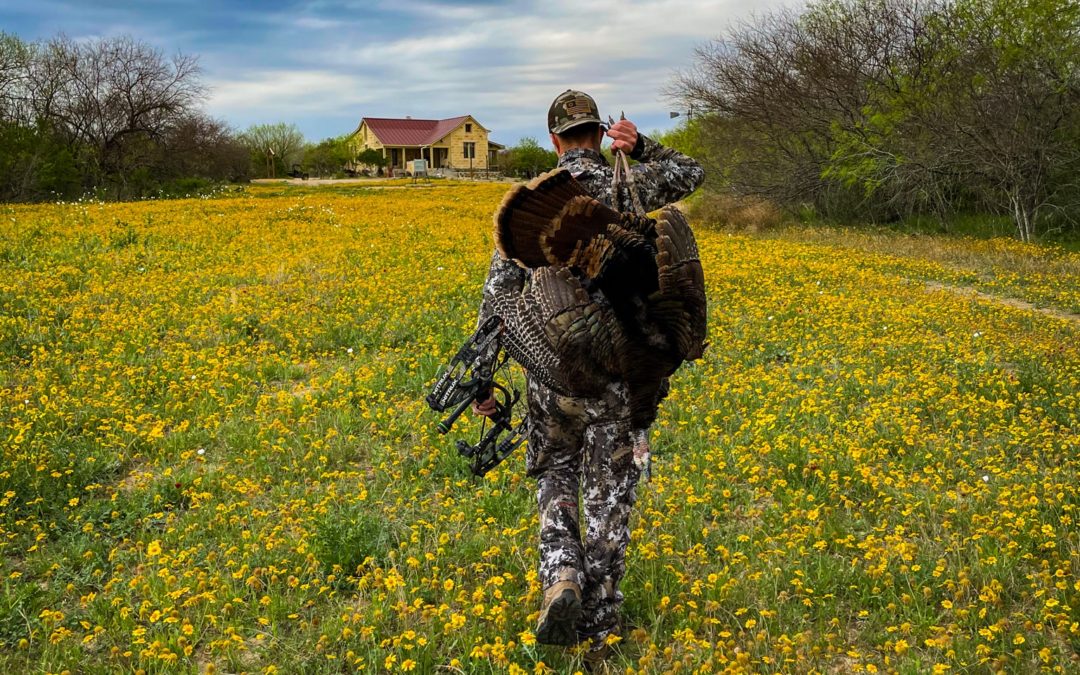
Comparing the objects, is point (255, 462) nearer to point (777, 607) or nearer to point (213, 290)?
point (777, 607)

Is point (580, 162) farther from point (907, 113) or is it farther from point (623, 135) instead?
point (907, 113)

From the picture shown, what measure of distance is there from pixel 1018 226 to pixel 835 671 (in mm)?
19572

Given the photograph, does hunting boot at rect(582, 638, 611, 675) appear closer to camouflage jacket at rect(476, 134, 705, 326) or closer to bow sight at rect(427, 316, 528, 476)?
bow sight at rect(427, 316, 528, 476)

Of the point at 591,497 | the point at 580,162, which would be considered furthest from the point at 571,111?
the point at 591,497

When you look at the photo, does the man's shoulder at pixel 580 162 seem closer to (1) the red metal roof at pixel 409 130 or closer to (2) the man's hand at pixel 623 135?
(2) the man's hand at pixel 623 135

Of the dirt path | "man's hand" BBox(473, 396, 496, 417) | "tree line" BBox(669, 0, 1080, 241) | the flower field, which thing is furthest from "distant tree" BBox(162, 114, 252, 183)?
"man's hand" BBox(473, 396, 496, 417)

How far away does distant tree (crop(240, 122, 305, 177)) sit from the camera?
82625 millimetres

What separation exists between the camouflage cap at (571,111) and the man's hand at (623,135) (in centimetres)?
9

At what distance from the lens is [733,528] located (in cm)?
516

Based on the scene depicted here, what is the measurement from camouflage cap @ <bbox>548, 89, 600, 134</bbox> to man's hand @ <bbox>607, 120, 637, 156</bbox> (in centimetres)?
9

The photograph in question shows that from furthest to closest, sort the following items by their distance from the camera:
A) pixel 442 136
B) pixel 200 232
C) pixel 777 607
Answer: pixel 442 136
pixel 200 232
pixel 777 607

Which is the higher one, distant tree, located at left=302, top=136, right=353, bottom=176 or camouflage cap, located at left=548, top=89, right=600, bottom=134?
distant tree, located at left=302, top=136, right=353, bottom=176

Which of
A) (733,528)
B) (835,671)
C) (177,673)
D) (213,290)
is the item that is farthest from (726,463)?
(213,290)

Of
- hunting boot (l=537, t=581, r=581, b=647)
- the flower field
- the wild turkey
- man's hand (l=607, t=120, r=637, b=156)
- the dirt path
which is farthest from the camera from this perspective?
the dirt path
